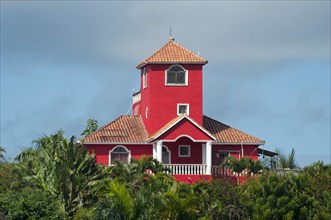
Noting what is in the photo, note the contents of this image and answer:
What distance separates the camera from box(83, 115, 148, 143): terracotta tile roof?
59.4 meters

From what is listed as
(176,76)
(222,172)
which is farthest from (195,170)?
(176,76)

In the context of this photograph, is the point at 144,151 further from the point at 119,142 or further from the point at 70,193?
the point at 70,193

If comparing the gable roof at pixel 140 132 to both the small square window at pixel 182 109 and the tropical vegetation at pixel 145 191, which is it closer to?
the small square window at pixel 182 109

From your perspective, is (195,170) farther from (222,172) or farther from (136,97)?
(136,97)

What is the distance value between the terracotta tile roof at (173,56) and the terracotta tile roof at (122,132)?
3.37 metres

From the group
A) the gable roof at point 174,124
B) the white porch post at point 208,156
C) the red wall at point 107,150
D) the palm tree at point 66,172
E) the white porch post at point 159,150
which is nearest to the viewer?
the palm tree at point 66,172

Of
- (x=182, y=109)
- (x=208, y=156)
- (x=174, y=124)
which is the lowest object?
(x=208, y=156)

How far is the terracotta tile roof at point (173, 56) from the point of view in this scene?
60.0m

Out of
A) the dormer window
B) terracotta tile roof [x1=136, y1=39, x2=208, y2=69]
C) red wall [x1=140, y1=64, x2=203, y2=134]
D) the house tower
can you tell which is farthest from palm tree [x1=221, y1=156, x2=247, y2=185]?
terracotta tile roof [x1=136, y1=39, x2=208, y2=69]

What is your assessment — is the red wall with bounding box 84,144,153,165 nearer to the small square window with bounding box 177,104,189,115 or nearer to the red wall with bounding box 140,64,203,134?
the red wall with bounding box 140,64,203,134

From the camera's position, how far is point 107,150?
59500 millimetres

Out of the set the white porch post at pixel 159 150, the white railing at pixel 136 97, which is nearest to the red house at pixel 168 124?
the white porch post at pixel 159 150

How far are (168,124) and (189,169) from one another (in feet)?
9.15

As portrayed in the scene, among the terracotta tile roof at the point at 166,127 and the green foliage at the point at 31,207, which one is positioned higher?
the terracotta tile roof at the point at 166,127
